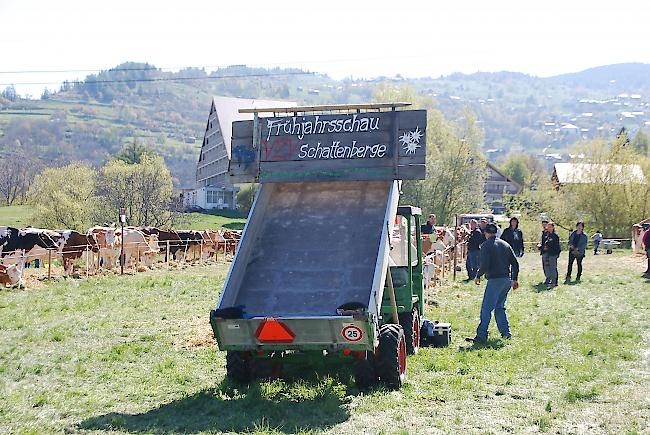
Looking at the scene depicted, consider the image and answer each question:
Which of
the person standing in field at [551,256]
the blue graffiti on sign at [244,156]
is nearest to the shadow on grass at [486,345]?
the blue graffiti on sign at [244,156]

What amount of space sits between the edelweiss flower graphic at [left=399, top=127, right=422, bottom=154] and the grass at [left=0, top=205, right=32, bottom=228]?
185 ft

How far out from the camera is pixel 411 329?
11773 millimetres

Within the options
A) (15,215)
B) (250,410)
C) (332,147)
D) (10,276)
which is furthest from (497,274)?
(15,215)

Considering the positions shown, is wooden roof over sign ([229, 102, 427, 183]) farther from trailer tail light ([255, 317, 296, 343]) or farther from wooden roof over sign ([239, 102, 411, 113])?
trailer tail light ([255, 317, 296, 343])

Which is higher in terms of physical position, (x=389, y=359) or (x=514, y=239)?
(x=389, y=359)

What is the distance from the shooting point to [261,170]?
11.2m

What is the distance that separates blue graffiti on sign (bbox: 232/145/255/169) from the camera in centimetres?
1129

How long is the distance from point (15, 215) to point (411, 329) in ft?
236

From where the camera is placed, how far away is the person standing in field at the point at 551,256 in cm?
2222

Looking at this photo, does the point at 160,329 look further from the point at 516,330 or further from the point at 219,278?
the point at 219,278

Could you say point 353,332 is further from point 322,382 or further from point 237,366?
Answer: point 237,366

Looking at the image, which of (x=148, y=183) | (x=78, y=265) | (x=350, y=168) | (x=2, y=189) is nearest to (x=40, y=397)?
(x=350, y=168)

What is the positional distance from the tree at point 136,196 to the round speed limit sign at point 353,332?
5560 centimetres

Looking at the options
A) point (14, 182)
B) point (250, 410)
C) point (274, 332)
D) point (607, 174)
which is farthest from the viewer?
point (14, 182)
